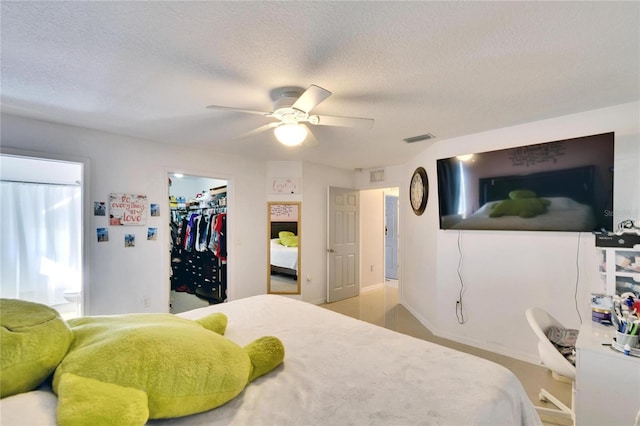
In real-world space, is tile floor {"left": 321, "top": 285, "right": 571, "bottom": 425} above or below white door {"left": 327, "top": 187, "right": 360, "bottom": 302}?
below

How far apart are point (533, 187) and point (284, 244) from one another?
3175mm

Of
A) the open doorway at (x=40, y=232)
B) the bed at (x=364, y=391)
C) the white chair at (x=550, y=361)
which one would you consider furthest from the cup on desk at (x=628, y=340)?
the open doorway at (x=40, y=232)

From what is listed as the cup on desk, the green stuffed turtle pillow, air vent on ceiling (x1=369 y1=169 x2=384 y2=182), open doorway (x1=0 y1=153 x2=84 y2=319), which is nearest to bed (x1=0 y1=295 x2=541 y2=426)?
the green stuffed turtle pillow

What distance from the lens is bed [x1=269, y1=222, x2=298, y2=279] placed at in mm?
4320

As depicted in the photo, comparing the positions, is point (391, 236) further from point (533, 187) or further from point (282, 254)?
point (533, 187)

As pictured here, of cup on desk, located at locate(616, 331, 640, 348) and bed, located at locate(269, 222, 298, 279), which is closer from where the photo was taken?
cup on desk, located at locate(616, 331, 640, 348)

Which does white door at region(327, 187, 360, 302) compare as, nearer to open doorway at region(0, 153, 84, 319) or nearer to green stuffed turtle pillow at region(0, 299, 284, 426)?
open doorway at region(0, 153, 84, 319)

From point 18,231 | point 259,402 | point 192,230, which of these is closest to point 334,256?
point 192,230

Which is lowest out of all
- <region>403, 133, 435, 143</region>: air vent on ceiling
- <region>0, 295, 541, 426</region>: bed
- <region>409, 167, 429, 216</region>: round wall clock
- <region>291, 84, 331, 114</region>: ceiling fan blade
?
<region>0, 295, 541, 426</region>: bed

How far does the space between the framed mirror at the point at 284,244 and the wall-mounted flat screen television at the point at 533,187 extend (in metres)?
2.13

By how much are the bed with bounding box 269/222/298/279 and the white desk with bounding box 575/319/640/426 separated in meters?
3.36

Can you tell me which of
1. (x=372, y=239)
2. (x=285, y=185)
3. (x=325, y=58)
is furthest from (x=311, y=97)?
(x=372, y=239)

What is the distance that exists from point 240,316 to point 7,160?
139 inches

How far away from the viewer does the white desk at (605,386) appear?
4.55ft
